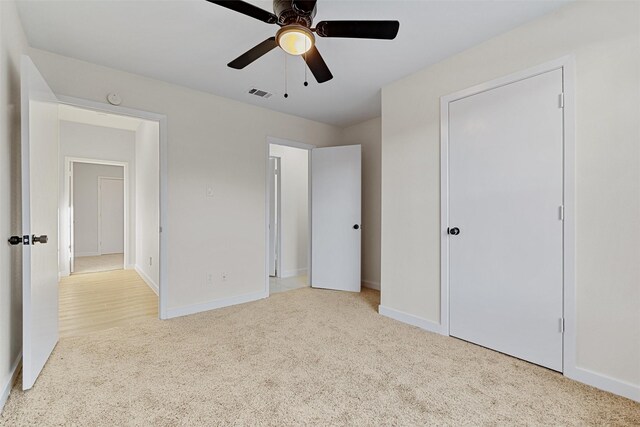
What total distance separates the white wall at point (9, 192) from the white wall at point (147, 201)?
5.86 feet

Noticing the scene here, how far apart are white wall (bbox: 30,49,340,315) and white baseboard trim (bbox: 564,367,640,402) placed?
121 inches

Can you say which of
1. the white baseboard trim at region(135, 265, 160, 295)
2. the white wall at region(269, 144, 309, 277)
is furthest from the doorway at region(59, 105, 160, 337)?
the white wall at region(269, 144, 309, 277)

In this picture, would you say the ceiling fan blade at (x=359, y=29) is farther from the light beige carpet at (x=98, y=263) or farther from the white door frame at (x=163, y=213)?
the light beige carpet at (x=98, y=263)

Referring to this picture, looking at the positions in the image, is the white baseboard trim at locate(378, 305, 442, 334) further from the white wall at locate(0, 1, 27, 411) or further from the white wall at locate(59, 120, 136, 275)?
the white wall at locate(59, 120, 136, 275)

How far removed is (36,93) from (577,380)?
3915mm

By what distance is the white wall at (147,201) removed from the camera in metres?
4.11

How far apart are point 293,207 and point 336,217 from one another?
1.21 meters

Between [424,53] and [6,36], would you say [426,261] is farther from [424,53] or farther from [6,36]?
Answer: [6,36]

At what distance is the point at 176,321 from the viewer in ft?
9.80

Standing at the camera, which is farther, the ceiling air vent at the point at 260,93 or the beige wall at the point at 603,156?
the ceiling air vent at the point at 260,93

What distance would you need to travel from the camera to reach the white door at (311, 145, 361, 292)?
13.6ft

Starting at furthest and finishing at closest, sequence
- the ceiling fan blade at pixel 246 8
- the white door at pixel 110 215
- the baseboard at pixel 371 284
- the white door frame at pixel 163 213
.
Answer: the white door at pixel 110 215 < the baseboard at pixel 371 284 < the white door frame at pixel 163 213 < the ceiling fan blade at pixel 246 8

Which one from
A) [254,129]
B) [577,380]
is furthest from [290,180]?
[577,380]

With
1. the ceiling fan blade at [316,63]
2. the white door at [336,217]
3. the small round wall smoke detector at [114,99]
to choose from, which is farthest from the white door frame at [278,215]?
the ceiling fan blade at [316,63]
